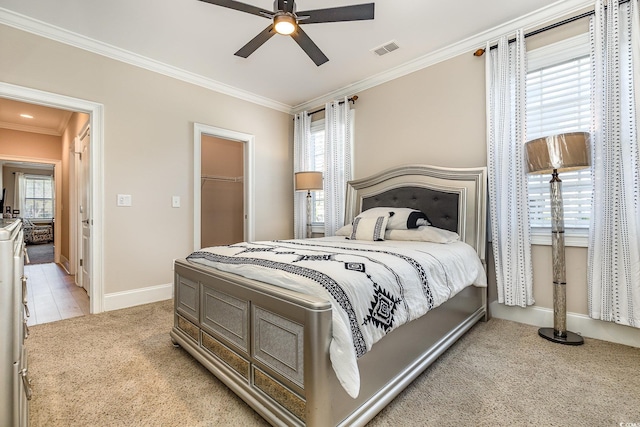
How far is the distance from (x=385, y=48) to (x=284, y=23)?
154 cm

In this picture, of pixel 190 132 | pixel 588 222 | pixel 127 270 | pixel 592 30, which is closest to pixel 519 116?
pixel 592 30

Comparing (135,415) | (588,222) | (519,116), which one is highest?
(519,116)

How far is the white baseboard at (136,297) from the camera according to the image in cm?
304

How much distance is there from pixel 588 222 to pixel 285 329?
255 cm

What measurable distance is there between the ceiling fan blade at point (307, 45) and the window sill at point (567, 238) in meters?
2.38

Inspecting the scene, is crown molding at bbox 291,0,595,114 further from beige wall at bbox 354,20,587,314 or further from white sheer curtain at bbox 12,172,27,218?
white sheer curtain at bbox 12,172,27,218

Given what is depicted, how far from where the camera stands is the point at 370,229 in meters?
2.84

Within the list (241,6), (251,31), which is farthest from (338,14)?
(251,31)

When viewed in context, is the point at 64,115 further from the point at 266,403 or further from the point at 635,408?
the point at 635,408

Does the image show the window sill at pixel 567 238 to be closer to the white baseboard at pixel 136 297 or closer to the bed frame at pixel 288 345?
the bed frame at pixel 288 345

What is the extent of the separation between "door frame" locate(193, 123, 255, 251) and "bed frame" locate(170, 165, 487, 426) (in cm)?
165

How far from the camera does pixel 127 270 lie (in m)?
3.16

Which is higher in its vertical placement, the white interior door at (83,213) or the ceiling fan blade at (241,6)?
the ceiling fan blade at (241,6)

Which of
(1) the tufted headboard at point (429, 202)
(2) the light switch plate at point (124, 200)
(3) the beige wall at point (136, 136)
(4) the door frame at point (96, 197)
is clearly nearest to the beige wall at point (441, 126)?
(1) the tufted headboard at point (429, 202)
